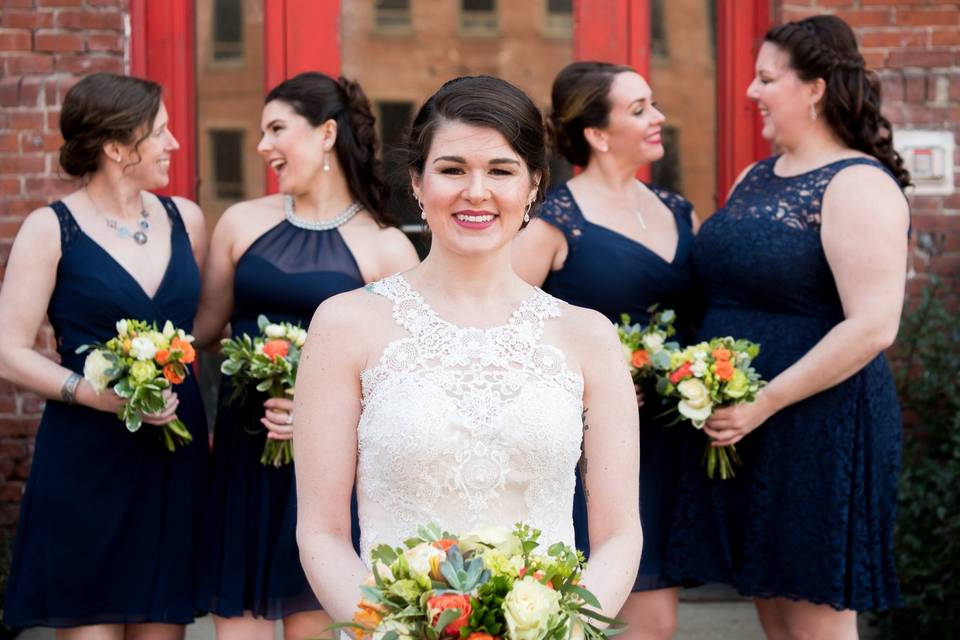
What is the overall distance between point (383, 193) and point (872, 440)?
1.89 m

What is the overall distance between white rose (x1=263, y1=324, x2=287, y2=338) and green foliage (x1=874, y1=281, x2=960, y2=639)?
264cm

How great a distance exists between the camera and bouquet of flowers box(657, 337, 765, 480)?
405cm

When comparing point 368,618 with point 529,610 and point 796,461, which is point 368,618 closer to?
point 529,610

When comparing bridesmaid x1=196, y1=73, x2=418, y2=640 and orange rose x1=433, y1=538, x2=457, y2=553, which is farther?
bridesmaid x1=196, y1=73, x2=418, y2=640

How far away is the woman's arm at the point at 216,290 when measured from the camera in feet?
15.0

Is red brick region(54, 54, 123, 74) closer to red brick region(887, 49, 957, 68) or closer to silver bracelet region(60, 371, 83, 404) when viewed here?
silver bracelet region(60, 371, 83, 404)

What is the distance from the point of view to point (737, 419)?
4.13 m

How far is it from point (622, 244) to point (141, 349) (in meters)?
1.66

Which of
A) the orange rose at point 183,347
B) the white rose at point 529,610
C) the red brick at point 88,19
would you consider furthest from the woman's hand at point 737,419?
the red brick at point 88,19

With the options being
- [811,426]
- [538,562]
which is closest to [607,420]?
[538,562]

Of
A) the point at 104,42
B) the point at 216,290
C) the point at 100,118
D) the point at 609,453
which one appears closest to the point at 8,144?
the point at 104,42

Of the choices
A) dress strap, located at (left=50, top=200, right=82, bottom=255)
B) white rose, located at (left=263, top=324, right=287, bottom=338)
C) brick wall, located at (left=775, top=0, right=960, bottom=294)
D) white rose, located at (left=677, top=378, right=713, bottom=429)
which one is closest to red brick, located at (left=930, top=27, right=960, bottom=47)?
brick wall, located at (left=775, top=0, right=960, bottom=294)

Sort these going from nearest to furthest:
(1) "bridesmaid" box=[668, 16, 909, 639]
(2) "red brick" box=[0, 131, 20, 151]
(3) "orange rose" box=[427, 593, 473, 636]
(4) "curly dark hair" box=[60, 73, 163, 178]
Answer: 1. (3) "orange rose" box=[427, 593, 473, 636]
2. (1) "bridesmaid" box=[668, 16, 909, 639]
3. (4) "curly dark hair" box=[60, 73, 163, 178]
4. (2) "red brick" box=[0, 131, 20, 151]

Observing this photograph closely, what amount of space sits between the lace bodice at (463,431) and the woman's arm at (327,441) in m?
0.04
